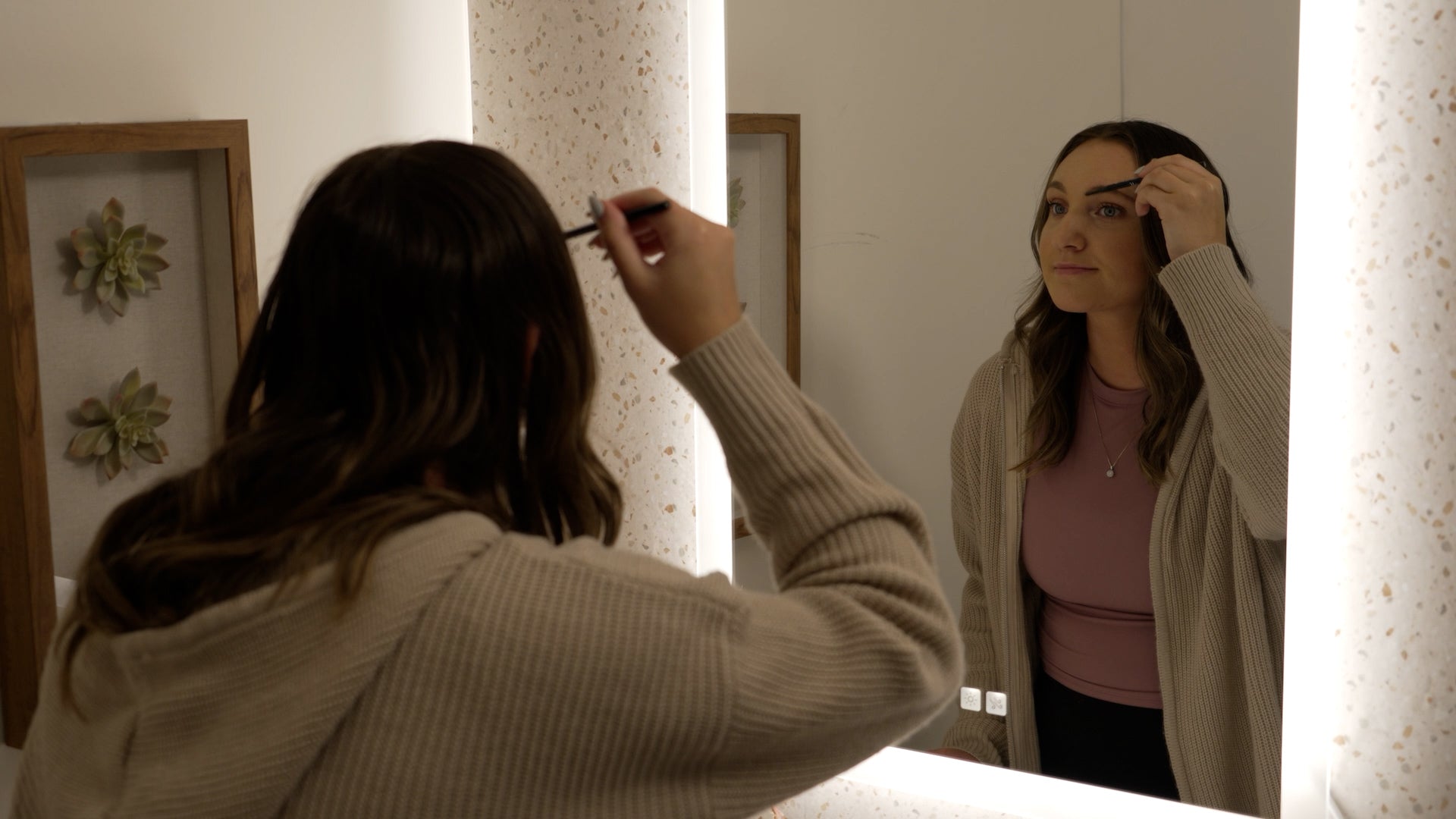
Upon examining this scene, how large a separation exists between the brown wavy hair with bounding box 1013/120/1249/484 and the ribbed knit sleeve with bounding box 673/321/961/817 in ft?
1.07

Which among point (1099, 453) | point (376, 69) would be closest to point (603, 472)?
point (1099, 453)

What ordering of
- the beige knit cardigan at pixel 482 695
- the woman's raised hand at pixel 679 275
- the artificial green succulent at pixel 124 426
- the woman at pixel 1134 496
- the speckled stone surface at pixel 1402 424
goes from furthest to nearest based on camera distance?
the artificial green succulent at pixel 124 426
the woman at pixel 1134 496
the speckled stone surface at pixel 1402 424
the woman's raised hand at pixel 679 275
the beige knit cardigan at pixel 482 695

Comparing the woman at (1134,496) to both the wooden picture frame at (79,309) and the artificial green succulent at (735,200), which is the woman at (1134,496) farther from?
the wooden picture frame at (79,309)

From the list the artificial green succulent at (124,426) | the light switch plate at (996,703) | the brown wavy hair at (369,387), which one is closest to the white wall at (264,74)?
the artificial green succulent at (124,426)

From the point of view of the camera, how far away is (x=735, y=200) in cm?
110

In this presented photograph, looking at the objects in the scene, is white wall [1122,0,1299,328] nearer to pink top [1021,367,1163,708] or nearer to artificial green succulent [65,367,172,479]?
pink top [1021,367,1163,708]

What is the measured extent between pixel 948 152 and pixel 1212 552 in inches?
13.6

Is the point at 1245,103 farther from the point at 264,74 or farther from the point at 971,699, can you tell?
the point at 264,74

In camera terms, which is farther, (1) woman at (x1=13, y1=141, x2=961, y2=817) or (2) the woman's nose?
(2) the woman's nose

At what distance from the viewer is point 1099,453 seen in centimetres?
93

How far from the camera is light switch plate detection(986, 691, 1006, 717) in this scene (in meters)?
1.00

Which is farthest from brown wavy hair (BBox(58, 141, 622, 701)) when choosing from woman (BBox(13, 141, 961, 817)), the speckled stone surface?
the speckled stone surface

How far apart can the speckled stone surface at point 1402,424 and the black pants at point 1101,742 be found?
0.13 m

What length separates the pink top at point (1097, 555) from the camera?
92cm
